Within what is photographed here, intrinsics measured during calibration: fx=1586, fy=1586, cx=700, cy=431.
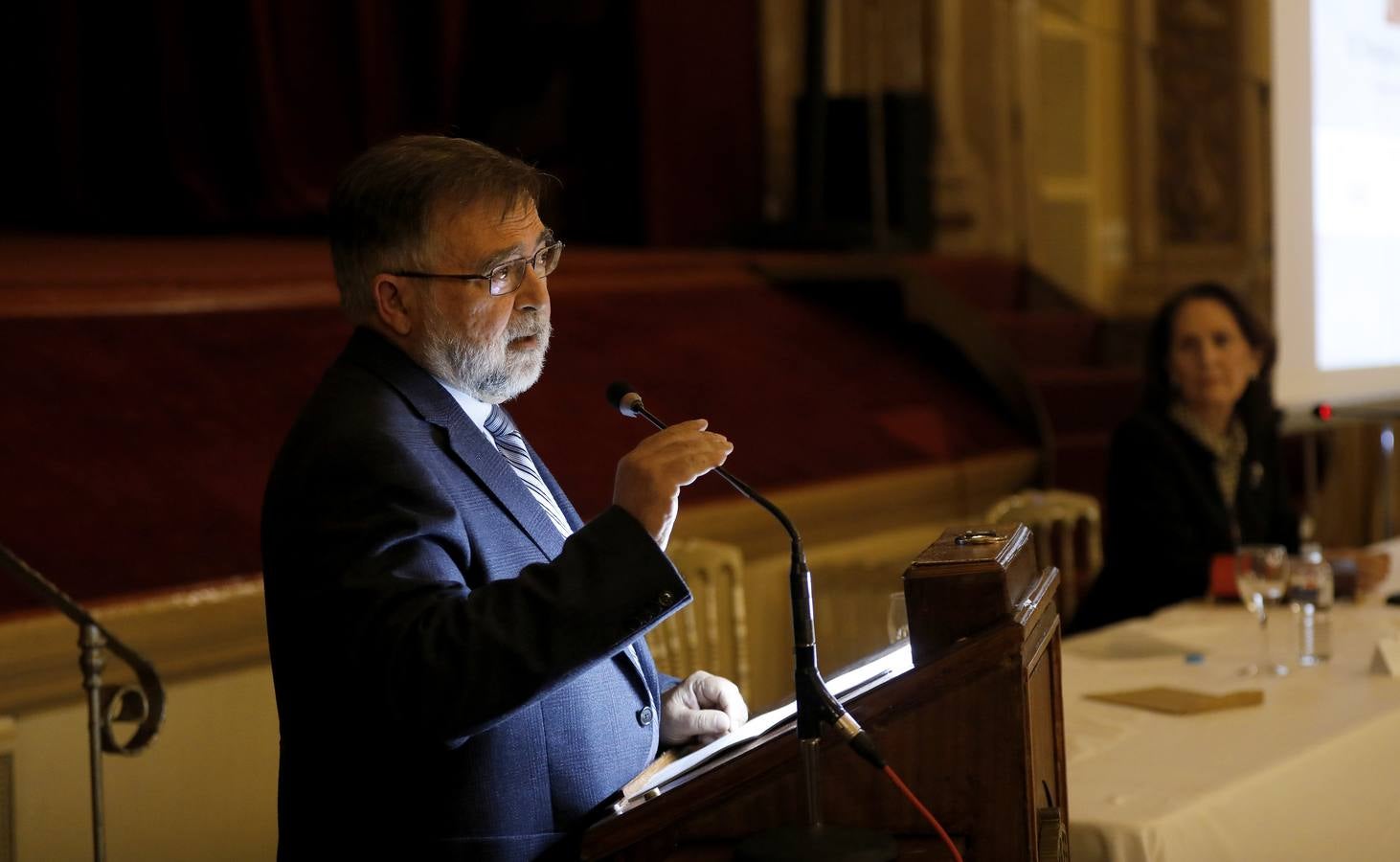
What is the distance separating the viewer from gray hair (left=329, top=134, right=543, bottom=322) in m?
1.60

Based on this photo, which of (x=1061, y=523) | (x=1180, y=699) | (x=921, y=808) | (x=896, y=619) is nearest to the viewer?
(x=921, y=808)

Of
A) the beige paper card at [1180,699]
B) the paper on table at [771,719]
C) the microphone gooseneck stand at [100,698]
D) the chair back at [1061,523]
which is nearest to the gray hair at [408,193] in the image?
the paper on table at [771,719]

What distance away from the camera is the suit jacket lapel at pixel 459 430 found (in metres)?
1.60

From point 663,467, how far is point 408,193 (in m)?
0.41

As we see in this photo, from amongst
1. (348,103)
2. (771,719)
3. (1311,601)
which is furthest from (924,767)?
(348,103)

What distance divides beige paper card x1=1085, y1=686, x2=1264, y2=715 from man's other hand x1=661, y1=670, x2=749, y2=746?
78 cm

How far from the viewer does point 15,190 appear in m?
6.07

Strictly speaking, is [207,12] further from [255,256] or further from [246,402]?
[246,402]

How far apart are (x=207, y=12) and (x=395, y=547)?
497 centimetres

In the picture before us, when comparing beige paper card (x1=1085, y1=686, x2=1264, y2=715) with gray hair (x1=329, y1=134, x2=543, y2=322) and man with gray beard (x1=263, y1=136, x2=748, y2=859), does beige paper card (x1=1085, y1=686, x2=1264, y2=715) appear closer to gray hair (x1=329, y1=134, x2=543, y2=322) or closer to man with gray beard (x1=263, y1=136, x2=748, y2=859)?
man with gray beard (x1=263, y1=136, x2=748, y2=859)

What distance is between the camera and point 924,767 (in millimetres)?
1377

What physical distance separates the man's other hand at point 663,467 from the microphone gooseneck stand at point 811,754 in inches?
3.2

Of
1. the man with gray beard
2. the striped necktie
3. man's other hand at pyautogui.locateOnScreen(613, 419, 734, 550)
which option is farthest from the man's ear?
man's other hand at pyautogui.locateOnScreen(613, 419, 734, 550)

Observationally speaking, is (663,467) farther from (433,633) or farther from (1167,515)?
(1167,515)
